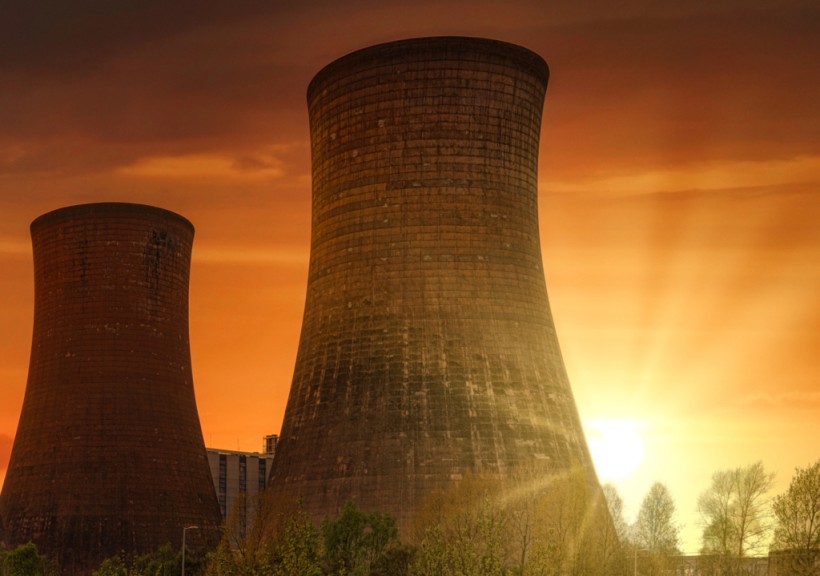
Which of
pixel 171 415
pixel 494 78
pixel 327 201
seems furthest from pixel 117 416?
pixel 494 78

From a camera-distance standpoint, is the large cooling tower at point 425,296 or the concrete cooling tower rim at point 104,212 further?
the concrete cooling tower rim at point 104,212

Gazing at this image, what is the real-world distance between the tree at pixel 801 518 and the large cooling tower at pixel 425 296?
5235mm

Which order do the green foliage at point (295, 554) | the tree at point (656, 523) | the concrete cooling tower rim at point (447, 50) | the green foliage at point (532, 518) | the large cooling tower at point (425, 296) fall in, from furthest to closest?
the tree at point (656, 523) < the concrete cooling tower rim at point (447, 50) < the large cooling tower at point (425, 296) < the green foliage at point (532, 518) < the green foliage at point (295, 554)

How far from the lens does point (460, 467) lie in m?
27.5

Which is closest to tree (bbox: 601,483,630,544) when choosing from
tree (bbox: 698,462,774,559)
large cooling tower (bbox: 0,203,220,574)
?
tree (bbox: 698,462,774,559)

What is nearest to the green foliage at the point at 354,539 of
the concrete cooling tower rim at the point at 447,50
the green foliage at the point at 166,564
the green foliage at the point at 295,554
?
the green foliage at the point at 295,554

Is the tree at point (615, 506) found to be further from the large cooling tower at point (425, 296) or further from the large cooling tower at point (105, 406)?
the large cooling tower at point (105, 406)

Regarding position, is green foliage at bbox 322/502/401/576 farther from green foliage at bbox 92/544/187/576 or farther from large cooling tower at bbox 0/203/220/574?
large cooling tower at bbox 0/203/220/574

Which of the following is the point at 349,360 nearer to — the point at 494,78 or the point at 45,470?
the point at 494,78

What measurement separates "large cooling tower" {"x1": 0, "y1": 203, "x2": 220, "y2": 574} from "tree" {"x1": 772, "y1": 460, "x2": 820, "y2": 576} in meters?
20.4

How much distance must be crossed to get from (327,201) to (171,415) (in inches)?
474

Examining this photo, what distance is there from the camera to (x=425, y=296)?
2855cm

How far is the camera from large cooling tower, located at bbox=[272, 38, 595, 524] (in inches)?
1099

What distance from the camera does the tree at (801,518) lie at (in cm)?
2514
